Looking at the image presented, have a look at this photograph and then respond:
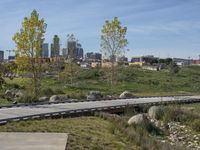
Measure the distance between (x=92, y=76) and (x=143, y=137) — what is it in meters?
62.3

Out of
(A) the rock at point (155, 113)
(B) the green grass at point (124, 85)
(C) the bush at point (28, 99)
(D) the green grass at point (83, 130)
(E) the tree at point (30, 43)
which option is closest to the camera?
(D) the green grass at point (83, 130)

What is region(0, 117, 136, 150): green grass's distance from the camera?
50.4 ft

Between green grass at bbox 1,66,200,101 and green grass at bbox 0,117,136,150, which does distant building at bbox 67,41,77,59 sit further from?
green grass at bbox 0,117,136,150

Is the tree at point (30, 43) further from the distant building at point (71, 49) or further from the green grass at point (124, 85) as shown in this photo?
the distant building at point (71, 49)

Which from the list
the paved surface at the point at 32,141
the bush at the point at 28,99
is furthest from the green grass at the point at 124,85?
the paved surface at the point at 32,141

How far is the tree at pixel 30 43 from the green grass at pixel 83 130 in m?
15.1

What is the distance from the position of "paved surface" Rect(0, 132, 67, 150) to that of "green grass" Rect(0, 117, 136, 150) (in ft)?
1.30

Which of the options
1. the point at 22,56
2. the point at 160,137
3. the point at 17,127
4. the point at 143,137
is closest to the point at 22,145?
the point at 17,127

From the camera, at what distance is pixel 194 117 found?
2655cm

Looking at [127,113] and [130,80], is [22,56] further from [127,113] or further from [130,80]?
[130,80]

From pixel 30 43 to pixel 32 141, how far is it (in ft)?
70.9

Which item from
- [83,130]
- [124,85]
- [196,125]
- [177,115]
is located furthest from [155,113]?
[124,85]

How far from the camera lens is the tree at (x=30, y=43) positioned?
3538 centimetres

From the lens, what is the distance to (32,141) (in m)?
14.9
